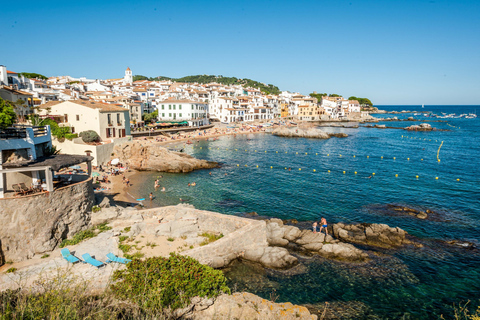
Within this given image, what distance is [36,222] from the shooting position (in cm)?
1817

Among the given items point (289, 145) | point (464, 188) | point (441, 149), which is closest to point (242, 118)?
point (289, 145)

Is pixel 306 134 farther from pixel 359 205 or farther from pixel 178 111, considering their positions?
pixel 359 205

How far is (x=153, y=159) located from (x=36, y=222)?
97.0ft

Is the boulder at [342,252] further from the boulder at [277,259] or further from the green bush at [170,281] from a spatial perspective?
the green bush at [170,281]

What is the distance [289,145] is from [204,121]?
124 feet

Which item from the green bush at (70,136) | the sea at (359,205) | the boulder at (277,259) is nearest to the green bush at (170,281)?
the sea at (359,205)

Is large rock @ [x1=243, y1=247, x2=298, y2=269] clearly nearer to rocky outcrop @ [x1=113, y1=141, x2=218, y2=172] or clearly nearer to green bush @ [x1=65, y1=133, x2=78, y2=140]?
rocky outcrop @ [x1=113, y1=141, x2=218, y2=172]

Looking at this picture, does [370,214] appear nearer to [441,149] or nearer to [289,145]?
[289,145]

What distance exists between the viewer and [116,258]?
16.7 meters

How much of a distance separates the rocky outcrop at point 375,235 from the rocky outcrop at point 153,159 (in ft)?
95.5

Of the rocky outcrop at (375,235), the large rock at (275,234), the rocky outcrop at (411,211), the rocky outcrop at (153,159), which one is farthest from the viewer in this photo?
the rocky outcrop at (153,159)

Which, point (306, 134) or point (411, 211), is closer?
point (411, 211)

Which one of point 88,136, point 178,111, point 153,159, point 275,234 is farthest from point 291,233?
point 178,111

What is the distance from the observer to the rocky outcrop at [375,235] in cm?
2306
